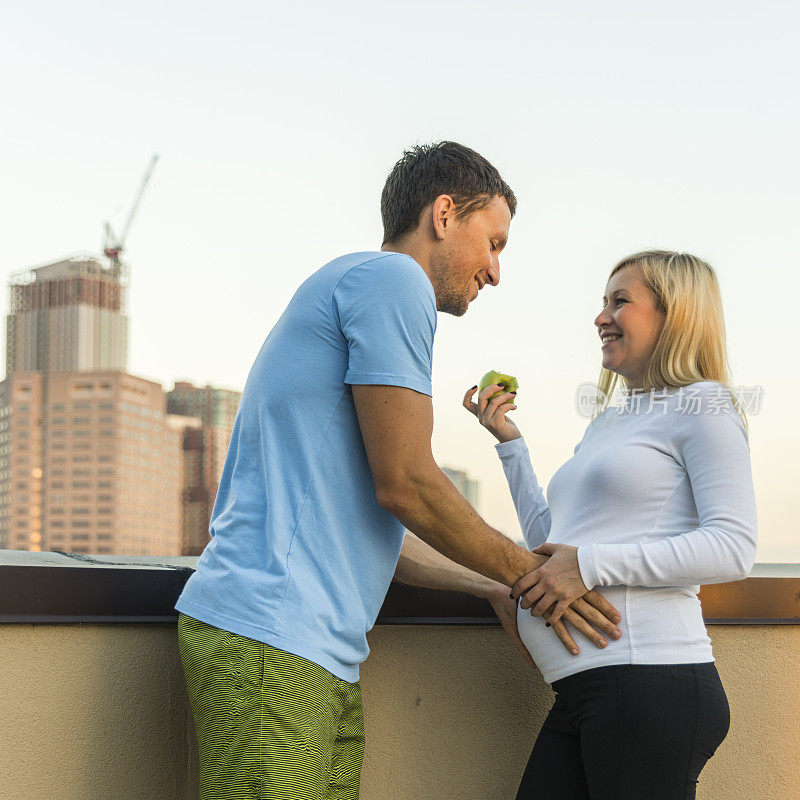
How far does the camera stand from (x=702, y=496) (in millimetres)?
1878

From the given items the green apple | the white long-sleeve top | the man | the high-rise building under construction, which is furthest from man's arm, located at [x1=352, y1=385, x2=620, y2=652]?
the high-rise building under construction

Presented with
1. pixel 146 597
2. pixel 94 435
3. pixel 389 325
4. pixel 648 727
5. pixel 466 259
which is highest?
pixel 466 259

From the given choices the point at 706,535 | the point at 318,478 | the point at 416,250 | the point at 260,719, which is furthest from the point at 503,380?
the point at 260,719

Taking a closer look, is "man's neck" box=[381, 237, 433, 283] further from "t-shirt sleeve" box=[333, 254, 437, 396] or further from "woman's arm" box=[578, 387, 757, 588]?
"woman's arm" box=[578, 387, 757, 588]

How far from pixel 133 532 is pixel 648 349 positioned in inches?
3902

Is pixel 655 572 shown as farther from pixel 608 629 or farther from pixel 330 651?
pixel 330 651

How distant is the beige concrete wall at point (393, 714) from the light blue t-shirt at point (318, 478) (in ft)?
1.31

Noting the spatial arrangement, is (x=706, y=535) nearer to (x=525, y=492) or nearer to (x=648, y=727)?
(x=648, y=727)

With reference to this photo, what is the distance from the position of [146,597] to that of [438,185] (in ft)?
3.79

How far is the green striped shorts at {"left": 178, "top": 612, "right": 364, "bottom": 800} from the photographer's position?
5.29 feet

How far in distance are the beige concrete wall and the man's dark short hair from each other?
3.32 ft

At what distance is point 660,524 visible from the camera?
6.36 feet

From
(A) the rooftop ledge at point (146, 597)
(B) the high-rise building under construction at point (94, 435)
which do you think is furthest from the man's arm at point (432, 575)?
(B) the high-rise building under construction at point (94, 435)

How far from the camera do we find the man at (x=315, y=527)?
1643 mm
